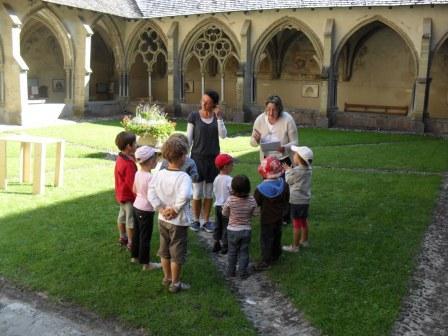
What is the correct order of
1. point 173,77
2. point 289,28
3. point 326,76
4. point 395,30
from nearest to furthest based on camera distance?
point 395,30 < point 326,76 < point 289,28 < point 173,77

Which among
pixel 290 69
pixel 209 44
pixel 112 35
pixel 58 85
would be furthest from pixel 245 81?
pixel 58 85

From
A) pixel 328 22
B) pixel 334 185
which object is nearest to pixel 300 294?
pixel 334 185

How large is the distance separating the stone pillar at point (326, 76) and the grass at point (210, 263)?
914 cm

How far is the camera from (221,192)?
A: 5523 millimetres

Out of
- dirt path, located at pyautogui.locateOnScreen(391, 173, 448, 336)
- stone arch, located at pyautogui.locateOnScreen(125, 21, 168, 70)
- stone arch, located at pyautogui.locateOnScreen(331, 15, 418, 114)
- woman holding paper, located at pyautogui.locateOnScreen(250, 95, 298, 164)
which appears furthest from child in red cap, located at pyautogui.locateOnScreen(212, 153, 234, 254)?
stone arch, located at pyautogui.locateOnScreen(125, 21, 168, 70)

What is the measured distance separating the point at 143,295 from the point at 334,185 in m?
5.46

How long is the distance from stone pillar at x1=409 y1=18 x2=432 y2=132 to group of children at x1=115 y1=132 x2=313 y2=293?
1328 centimetres

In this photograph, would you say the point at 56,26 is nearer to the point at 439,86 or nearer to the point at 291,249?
the point at 439,86

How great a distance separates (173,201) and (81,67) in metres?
17.1

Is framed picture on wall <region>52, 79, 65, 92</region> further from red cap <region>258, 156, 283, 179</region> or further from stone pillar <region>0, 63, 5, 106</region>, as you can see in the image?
red cap <region>258, 156, 283, 179</region>

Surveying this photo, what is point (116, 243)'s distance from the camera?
5785mm

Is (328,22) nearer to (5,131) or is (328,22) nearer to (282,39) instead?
(282,39)

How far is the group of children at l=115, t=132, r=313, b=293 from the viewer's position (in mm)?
4477

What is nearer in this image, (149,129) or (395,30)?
(149,129)
